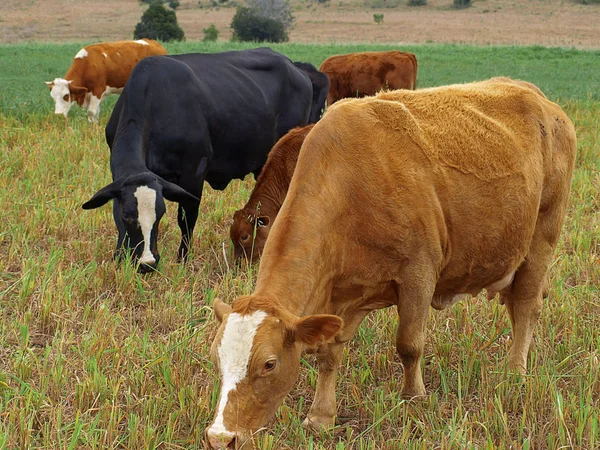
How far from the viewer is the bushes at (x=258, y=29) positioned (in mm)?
60969

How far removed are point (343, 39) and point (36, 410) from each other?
6455 cm

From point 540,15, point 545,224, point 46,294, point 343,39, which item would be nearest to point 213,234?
point 46,294

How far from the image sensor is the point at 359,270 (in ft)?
12.7

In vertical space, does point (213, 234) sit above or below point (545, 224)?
below

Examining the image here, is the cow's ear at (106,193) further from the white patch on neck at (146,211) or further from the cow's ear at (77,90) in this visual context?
the cow's ear at (77,90)

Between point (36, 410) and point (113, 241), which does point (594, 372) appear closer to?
point (36, 410)

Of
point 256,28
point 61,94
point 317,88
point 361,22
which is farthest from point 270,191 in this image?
point 361,22

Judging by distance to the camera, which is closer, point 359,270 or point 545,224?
point 359,270

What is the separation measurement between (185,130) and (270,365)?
14.4 feet

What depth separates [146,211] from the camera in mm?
6273

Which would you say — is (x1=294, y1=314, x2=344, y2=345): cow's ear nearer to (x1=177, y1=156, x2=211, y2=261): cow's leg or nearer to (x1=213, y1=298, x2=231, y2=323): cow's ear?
(x1=213, y1=298, x2=231, y2=323): cow's ear

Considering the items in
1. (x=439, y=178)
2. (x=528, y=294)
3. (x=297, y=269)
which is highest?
(x=439, y=178)

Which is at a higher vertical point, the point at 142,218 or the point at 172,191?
the point at 172,191

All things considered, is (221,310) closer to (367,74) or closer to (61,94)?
(61,94)
